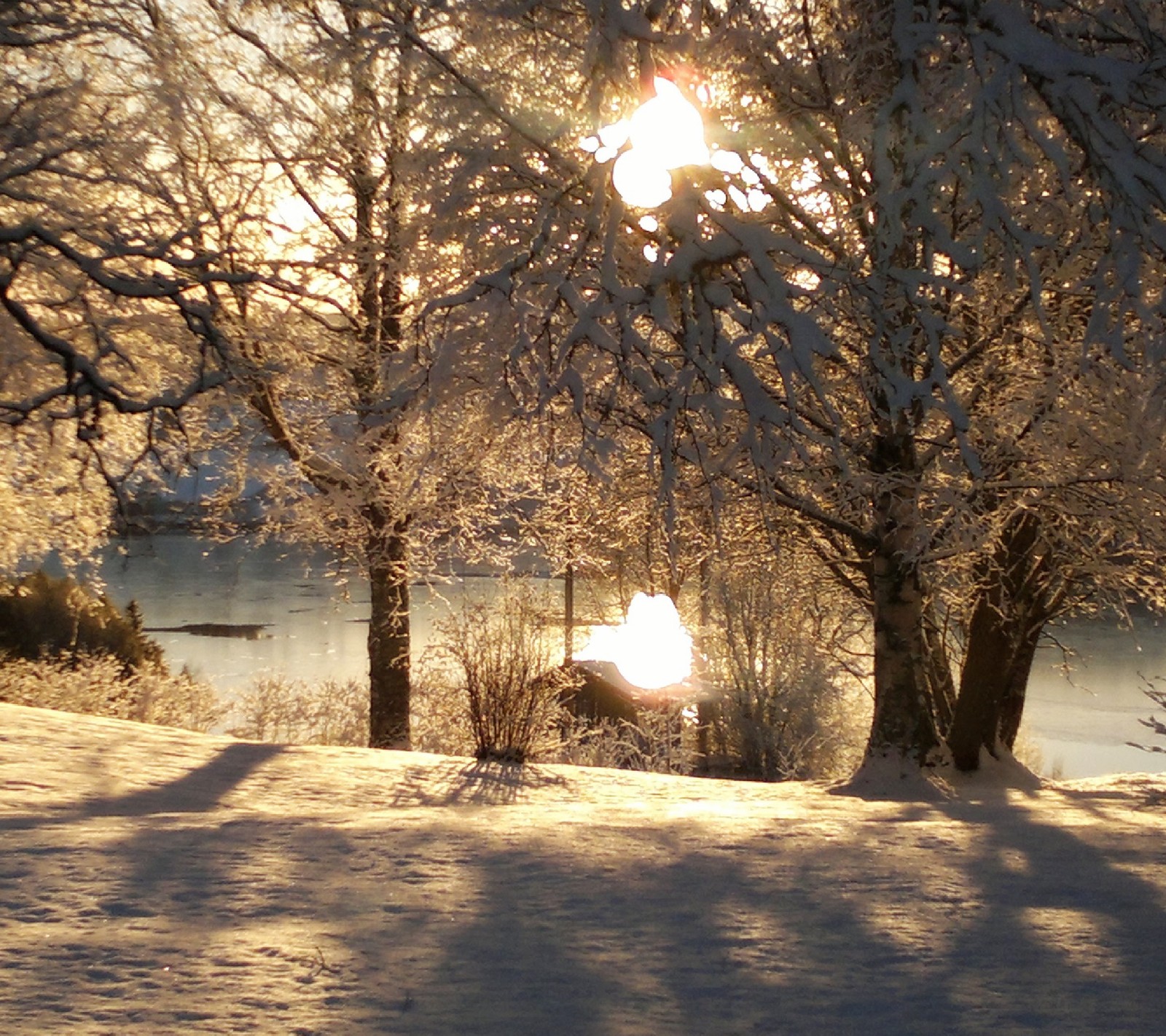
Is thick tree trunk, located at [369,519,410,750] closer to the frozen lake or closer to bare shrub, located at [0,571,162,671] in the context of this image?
the frozen lake

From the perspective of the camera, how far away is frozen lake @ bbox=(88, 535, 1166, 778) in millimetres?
23328

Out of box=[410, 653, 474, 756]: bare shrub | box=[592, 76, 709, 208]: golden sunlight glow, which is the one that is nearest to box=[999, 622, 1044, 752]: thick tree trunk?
box=[410, 653, 474, 756]: bare shrub

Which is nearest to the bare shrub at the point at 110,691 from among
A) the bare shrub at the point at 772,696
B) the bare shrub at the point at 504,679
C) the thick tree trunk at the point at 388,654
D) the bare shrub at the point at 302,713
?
the bare shrub at the point at 302,713

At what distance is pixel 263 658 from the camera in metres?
35.0

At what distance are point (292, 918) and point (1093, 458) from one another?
23.4 feet

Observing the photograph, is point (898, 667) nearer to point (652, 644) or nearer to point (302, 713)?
point (302, 713)

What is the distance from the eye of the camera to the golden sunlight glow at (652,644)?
23.4m

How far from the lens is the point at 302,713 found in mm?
20422

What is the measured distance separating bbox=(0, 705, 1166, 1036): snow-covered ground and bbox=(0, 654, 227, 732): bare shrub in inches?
398

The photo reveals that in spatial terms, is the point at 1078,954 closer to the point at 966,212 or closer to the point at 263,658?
the point at 966,212

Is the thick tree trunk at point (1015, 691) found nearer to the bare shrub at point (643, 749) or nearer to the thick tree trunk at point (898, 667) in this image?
the thick tree trunk at point (898, 667)

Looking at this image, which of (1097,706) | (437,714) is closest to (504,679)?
(437,714)

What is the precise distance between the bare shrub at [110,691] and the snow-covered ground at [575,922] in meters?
10.1

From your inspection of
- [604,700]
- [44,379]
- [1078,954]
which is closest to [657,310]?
[1078,954]
